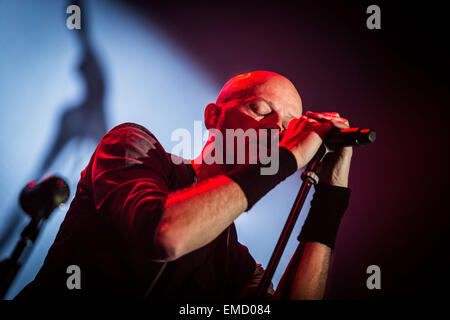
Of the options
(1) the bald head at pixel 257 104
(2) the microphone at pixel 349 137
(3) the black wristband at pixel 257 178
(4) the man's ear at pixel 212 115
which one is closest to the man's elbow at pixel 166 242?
(3) the black wristband at pixel 257 178

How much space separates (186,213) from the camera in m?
0.73

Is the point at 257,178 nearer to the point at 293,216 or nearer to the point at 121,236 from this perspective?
the point at 293,216

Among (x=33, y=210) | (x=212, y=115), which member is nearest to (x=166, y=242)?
(x=33, y=210)

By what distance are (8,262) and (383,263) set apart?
2325mm

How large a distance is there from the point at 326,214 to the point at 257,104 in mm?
643

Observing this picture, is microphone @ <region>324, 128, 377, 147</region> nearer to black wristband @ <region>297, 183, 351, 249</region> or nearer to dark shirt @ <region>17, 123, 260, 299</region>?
black wristband @ <region>297, 183, 351, 249</region>

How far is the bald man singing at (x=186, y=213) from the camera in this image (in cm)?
75

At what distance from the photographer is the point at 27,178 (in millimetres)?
1271

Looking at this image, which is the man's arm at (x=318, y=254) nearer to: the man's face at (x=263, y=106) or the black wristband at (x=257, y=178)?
the man's face at (x=263, y=106)

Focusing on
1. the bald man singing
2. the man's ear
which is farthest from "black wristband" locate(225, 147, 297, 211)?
the man's ear

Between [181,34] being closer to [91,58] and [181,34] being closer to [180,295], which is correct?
[91,58]

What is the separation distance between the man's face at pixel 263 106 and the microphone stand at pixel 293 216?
14.7 inches

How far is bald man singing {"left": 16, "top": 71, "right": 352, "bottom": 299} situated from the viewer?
2.46ft

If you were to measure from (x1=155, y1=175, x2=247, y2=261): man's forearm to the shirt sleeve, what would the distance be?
34 mm
